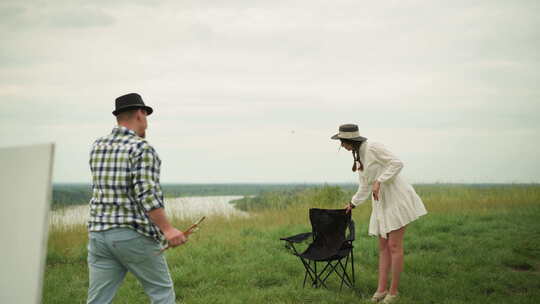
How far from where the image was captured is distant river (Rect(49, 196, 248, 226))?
871 centimetres

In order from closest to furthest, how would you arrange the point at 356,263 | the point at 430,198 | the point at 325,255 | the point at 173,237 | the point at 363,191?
the point at 173,237 → the point at 363,191 → the point at 325,255 → the point at 356,263 → the point at 430,198

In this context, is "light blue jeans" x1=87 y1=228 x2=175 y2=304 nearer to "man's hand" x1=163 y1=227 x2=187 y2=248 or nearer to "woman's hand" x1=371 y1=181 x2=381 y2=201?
"man's hand" x1=163 y1=227 x2=187 y2=248

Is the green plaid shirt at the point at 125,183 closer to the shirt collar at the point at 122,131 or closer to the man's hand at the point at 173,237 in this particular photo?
the shirt collar at the point at 122,131

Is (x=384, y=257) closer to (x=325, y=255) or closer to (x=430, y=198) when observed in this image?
(x=325, y=255)

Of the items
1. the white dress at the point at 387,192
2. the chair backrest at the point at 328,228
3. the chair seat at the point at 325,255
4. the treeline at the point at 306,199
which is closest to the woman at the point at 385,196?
the white dress at the point at 387,192

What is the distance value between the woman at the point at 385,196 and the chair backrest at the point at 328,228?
692 mm

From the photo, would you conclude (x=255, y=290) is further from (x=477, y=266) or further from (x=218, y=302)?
(x=477, y=266)

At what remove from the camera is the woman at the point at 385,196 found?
3930 mm

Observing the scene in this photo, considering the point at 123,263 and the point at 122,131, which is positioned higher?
the point at 122,131

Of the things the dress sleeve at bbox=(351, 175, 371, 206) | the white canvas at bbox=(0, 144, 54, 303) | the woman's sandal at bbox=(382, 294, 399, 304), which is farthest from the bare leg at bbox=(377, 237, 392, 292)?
the white canvas at bbox=(0, 144, 54, 303)

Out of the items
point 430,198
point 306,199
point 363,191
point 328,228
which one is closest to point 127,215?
point 363,191

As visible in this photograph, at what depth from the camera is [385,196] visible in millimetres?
4074

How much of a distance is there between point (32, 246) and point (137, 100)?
919 mm

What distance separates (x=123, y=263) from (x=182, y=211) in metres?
7.09
